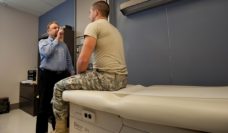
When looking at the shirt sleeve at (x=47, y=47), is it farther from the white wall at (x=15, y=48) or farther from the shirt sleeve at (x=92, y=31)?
the white wall at (x=15, y=48)

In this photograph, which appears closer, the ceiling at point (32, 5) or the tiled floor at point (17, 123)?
the tiled floor at point (17, 123)

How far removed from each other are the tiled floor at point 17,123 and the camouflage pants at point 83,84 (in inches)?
50.2

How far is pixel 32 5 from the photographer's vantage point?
311cm

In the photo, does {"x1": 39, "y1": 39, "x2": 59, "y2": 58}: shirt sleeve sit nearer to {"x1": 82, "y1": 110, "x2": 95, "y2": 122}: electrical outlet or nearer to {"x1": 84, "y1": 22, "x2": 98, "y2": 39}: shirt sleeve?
{"x1": 84, "y1": 22, "x2": 98, "y2": 39}: shirt sleeve

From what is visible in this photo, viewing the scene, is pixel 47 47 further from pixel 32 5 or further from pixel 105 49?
pixel 32 5

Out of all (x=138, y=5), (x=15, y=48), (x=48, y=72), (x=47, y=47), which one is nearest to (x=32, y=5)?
(x=15, y=48)

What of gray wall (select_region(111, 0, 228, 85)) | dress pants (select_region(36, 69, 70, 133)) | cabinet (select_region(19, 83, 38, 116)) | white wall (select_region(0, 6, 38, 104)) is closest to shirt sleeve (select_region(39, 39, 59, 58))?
dress pants (select_region(36, 69, 70, 133))

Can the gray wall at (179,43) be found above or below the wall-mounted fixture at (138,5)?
below

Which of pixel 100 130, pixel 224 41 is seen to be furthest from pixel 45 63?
pixel 224 41

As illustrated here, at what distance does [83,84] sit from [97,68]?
15 cm

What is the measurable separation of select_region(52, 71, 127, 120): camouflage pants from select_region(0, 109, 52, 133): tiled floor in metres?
1.27

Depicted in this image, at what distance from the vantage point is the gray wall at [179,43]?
4.25ft

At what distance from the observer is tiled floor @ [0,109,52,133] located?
195 cm

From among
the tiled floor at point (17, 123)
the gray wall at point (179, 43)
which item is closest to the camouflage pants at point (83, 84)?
the gray wall at point (179, 43)
